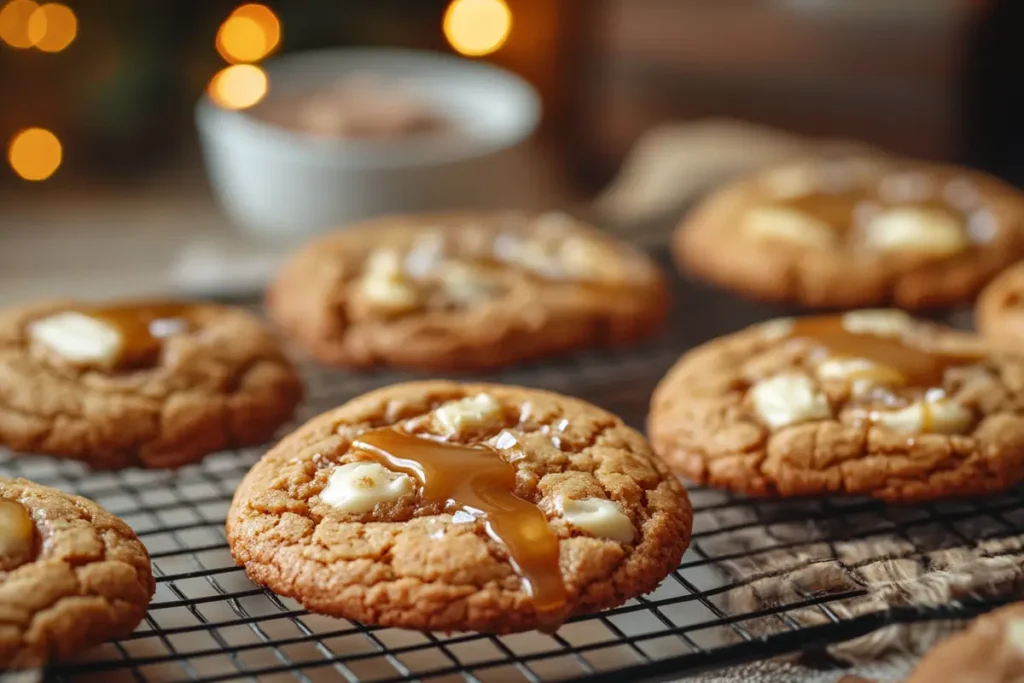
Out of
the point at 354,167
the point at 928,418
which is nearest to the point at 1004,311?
the point at 928,418

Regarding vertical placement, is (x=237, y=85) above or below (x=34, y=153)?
above

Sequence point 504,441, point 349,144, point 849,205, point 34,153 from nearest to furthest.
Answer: point 504,441
point 849,205
point 349,144
point 34,153

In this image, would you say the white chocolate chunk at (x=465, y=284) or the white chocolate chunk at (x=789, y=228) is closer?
the white chocolate chunk at (x=465, y=284)

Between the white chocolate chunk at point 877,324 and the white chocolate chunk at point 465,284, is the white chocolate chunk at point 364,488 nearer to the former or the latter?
the white chocolate chunk at point 465,284

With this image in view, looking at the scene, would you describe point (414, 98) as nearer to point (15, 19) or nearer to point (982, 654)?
point (15, 19)

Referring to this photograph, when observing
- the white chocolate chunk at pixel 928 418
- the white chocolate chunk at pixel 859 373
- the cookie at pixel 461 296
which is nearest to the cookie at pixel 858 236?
the cookie at pixel 461 296
